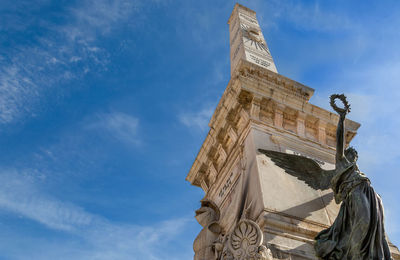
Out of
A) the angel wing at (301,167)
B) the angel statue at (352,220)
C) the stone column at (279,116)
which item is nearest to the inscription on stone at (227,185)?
the angel wing at (301,167)

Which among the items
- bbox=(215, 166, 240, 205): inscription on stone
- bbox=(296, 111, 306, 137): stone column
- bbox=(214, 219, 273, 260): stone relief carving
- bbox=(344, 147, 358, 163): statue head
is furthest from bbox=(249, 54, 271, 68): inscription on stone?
bbox=(214, 219, 273, 260): stone relief carving

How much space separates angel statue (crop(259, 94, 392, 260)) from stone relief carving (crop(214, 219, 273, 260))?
42.8 inches

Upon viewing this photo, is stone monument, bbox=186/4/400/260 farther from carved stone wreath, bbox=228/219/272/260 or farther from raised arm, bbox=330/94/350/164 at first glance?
raised arm, bbox=330/94/350/164

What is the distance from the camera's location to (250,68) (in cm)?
1212

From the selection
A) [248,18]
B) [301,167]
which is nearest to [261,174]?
[301,167]

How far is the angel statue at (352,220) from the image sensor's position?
630 centimetres

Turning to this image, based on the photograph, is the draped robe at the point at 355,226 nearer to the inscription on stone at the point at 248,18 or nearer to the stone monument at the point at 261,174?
the stone monument at the point at 261,174

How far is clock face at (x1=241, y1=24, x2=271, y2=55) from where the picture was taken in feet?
50.7

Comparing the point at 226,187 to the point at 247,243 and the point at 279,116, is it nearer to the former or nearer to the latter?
the point at 279,116

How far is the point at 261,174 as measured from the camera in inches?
342

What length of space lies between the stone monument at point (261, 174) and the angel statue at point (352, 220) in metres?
0.57

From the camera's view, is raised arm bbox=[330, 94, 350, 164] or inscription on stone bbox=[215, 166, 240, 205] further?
inscription on stone bbox=[215, 166, 240, 205]

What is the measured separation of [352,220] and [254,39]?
10753 mm

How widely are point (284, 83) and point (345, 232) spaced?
6280 mm
